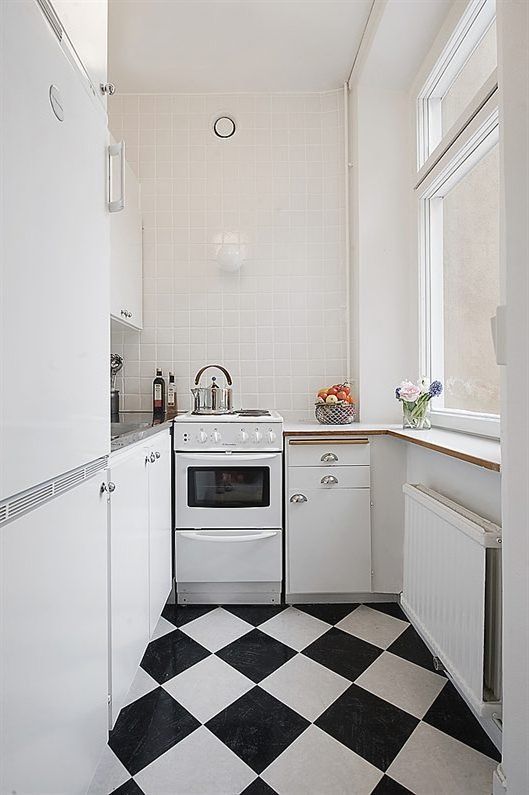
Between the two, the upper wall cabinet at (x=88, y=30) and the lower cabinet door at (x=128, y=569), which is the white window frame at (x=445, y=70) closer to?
the upper wall cabinet at (x=88, y=30)

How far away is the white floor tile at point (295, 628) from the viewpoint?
2154 mm

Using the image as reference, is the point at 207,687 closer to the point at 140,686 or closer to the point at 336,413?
the point at 140,686

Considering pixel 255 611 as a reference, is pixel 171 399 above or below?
above

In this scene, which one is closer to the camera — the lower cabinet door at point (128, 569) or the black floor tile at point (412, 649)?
the lower cabinet door at point (128, 569)

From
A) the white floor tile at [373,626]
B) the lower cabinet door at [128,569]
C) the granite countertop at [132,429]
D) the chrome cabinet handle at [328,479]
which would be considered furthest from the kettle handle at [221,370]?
the white floor tile at [373,626]

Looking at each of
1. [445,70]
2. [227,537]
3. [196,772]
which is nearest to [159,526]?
[227,537]

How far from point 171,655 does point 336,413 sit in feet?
4.51

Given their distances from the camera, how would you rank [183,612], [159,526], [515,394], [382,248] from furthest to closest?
[382,248] < [183,612] < [159,526] < [515,394]

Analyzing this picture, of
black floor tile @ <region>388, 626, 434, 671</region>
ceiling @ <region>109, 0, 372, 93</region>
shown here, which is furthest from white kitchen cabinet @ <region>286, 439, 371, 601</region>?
ceiling @ <region>109, 0, 372, 93</region>

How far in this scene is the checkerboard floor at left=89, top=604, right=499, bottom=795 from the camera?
137 centimetres

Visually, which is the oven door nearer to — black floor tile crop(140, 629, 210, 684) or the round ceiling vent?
black floor tile crop(140, 629, 210, 684)

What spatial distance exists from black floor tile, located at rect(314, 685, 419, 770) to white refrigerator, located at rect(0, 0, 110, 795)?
706 mm

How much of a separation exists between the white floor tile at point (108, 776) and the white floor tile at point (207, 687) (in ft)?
0.92

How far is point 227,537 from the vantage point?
2.44 meters
